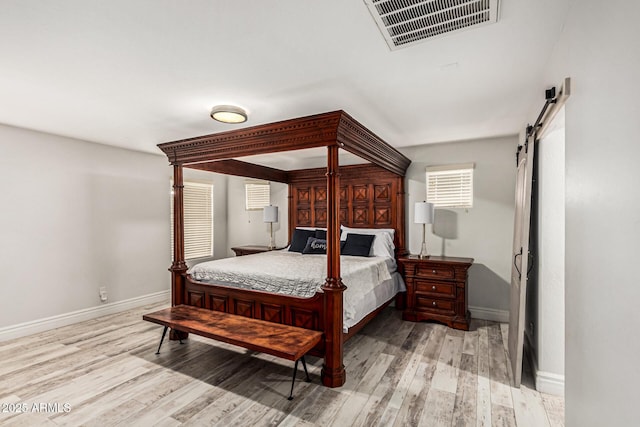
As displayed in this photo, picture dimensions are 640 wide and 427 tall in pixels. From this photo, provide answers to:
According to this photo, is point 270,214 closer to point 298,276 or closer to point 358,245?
point 358,245

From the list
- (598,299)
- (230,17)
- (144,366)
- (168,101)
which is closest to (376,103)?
(230,17)

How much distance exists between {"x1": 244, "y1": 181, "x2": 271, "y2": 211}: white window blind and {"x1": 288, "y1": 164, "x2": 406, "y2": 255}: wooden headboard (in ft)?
2.14

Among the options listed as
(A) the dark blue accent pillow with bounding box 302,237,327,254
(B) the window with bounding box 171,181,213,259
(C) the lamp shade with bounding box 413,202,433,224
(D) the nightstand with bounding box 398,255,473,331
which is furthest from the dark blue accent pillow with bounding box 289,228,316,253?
(B) the window with bounding box 171,181,213,259

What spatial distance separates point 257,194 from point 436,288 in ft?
12.9

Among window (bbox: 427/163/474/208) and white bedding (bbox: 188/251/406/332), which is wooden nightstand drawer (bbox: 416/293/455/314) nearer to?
white bedding (bbox: 188/251/406/332)

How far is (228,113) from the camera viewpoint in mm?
3010

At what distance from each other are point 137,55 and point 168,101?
2.80 ft

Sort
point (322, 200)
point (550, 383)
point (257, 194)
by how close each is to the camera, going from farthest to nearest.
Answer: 1. point (257, 194)
2. point (322, 200)
3. point (550, 383)

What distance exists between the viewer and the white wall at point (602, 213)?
975 millimetres

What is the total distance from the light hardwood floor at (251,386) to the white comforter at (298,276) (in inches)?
26.0

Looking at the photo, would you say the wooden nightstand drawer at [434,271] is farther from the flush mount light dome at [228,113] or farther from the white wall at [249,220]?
the flush mount light dome at [228,113]

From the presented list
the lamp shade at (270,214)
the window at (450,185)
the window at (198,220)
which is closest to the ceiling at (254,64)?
the window at (450,185)

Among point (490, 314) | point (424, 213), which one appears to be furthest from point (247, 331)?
point (490, 314)

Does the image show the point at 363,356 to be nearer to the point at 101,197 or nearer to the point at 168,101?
the point at 168,101
